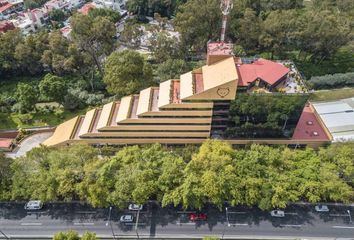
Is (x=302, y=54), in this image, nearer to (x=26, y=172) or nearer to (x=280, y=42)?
(x=280, y=42)

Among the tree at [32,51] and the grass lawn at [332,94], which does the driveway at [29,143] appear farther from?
the grass lawn at [332,94]

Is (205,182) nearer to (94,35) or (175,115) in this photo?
(175,115)

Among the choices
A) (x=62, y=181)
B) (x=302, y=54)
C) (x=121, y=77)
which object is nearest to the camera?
(x=62, y=181)

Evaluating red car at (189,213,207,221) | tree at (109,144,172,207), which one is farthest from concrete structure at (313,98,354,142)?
tree at (109,144,172,207)

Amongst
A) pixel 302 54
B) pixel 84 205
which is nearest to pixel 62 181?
pixel 84 205

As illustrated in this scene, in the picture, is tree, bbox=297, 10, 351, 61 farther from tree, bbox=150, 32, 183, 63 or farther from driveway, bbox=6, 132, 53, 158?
driveway, bbox=6, 132, 53, 158

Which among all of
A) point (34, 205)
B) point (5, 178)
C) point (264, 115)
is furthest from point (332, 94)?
point (5, 178)

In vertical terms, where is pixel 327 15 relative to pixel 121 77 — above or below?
above
